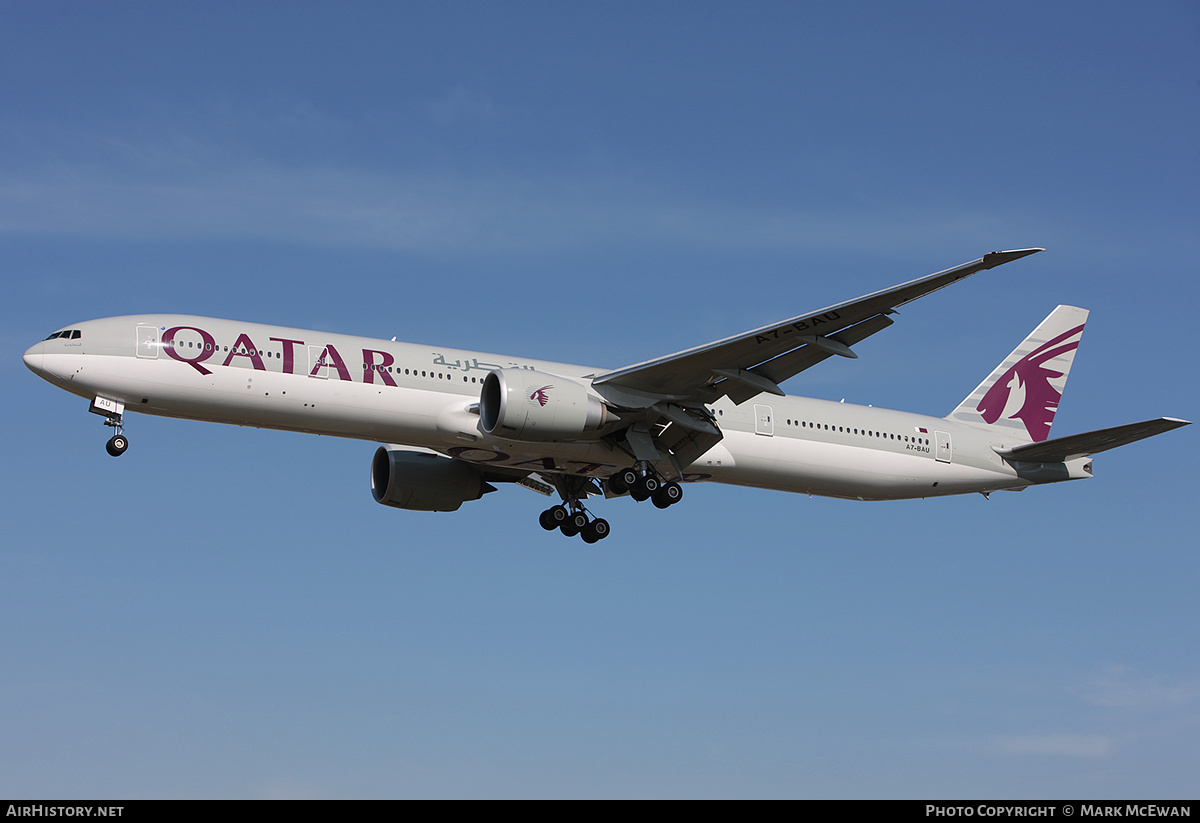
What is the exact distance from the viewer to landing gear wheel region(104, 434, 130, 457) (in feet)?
85.0

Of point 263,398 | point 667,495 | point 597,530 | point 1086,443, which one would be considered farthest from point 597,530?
point 1086,443

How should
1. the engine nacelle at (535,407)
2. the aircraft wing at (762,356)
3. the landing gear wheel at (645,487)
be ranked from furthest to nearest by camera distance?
the landing gear wheel at (645,487) → the engine nacelle at (535,407) → the aircraft wing at (762,356)

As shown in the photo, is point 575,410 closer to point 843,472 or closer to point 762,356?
point 762,356

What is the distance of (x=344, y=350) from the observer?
27.0m

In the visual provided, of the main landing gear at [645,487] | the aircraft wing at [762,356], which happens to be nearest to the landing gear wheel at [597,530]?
the main landing gear at [645,487]

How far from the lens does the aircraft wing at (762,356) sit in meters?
24.2

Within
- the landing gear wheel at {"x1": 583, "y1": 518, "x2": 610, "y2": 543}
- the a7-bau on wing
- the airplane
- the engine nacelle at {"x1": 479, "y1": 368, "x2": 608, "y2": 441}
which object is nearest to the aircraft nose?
the airplane

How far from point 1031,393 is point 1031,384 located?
1.03ft

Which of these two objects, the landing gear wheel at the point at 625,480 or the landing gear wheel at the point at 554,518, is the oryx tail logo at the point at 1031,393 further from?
the landing gear wheel at the point at 554,518

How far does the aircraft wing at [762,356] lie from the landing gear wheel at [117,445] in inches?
410

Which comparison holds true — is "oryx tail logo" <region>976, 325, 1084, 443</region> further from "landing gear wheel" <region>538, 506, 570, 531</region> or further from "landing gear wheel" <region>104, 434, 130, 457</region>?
"landing gear wheel" <region>104, 434, 130, 457</region>
